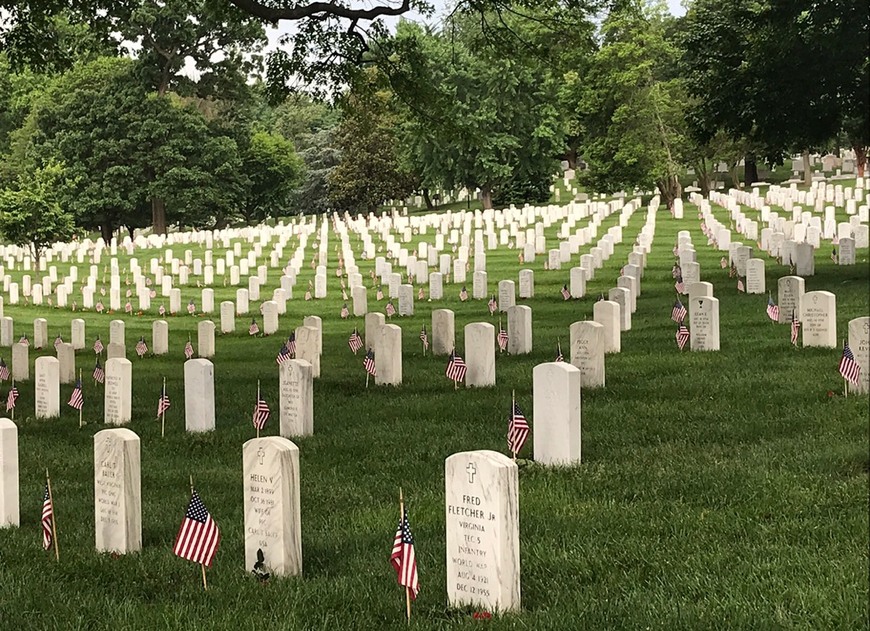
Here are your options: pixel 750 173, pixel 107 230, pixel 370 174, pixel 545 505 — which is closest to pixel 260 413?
pixel 545 505

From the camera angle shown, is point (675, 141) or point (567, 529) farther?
point (675, 141)

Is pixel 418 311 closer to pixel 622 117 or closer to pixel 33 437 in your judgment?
pixel 33 437

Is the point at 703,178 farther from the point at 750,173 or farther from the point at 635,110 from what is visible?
the point at 750,173

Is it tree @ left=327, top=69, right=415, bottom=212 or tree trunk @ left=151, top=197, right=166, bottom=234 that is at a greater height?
tree @ left=327, top=69, right=415, bottom=212

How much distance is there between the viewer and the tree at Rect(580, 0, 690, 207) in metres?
55.6

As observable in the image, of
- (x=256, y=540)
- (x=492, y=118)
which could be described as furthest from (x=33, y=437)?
(x=492, y=118)

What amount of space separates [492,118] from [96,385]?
52373 mm

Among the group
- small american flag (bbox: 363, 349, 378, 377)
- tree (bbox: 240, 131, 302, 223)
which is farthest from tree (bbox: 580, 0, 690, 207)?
small american flag (bbox: 363, 349, 378, 377)

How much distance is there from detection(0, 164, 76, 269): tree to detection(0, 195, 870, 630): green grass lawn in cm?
3822

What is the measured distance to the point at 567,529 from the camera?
7.99 m

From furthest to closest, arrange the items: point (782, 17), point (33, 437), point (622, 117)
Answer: point (622, 117) → point (782, 17) → point (33, 437)

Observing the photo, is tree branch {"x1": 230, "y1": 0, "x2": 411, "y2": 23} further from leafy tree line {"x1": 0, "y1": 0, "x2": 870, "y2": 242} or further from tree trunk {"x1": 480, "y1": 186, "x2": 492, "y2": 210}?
tree trunk {"x1": 480, "y1": 186, "x2": 492, "y2": 210}

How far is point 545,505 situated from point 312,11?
42.1 ft

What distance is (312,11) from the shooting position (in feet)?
64.1
